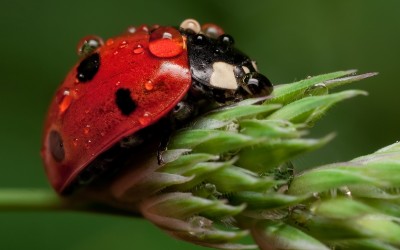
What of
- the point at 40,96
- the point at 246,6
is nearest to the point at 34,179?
the point at 40,96

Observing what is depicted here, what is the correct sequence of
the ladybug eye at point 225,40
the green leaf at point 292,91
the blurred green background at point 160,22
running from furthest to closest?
the blurred green background at point 160,22 → the ladybug eye at point 225,40 → the green leaf at point 292,91

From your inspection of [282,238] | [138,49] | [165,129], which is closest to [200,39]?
[138,49]

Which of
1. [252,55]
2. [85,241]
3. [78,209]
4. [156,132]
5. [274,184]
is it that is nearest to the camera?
[274,184]

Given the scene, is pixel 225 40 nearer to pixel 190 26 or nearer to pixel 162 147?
pixel 190 26

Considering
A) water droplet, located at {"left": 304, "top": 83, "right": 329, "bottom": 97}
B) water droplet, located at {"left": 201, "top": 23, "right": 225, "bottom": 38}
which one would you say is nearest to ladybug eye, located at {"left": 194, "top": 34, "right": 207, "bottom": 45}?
water droplet, located at {"left": 201, "top": 23, "right": 225, "bottom": 38}

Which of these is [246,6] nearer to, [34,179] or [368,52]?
[368,52]

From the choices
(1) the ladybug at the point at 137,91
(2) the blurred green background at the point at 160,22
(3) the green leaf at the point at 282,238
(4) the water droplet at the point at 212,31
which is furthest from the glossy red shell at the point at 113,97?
(2) the blurred green background at the point at 160,22

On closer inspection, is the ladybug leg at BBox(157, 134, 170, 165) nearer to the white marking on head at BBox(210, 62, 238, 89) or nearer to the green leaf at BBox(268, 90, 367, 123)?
the white marking on head at BBox(210, 62, 238, 89)

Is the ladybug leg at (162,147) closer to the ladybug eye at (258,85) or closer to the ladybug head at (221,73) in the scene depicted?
the ladybug head at (221,73)
